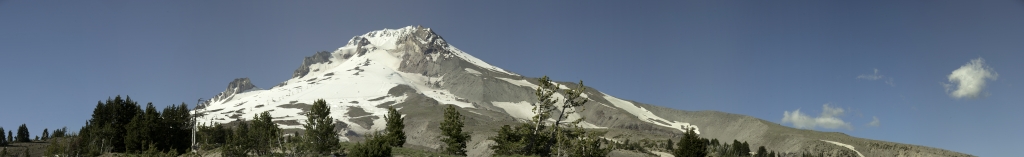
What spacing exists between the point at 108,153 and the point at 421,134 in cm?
10784

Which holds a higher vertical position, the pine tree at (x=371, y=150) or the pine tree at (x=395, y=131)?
the pine tree at (x=395, y=131)

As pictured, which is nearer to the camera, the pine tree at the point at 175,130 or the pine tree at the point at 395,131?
the pine tree at the point at 395,131

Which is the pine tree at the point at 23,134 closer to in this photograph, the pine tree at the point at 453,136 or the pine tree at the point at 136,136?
the pine tree at the point at 136,136

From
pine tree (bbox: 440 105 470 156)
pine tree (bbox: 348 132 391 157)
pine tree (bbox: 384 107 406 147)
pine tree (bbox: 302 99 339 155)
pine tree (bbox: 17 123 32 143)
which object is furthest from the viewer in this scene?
pine tree (bbox: 17 123 32 143)

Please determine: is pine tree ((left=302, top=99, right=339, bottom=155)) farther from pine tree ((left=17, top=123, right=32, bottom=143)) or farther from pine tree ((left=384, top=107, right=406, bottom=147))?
pine tree ((left=17, top=123, right=32, bottom=143))

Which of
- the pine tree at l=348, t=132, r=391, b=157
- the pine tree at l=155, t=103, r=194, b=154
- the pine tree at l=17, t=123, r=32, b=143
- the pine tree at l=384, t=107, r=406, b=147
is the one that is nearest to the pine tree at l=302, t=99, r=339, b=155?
the pine tree at l=348, t=132, r=391, b=157

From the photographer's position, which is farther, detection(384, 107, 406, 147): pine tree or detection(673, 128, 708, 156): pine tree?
detection(384, 107, 406, 147): pine tree

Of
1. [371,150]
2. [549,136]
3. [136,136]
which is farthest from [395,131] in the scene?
[136,136]

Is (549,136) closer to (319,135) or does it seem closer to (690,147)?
(690,147)

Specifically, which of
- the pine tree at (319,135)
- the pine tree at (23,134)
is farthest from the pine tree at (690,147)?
the pine tree at (23,134)

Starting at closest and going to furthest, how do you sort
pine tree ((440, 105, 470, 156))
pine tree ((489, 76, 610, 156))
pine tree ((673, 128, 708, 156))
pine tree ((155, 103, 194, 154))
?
1. pine tree ((489, 76, 610, 156))
2. pine tree ((673, 128, 708, 156))
3. pine tree ((440, 105, 470, 156))
4. pine tree ((155, 103, 194, 154))

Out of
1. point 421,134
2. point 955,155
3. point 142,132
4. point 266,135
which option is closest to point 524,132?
point 266,135

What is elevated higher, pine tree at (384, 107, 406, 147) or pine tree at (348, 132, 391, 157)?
pine tree at (384, 107, 406, 147)

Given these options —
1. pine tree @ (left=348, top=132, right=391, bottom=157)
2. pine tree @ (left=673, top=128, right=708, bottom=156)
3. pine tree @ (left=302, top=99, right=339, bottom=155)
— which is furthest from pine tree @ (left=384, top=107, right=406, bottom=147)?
pine tree @ (left=673, top=128, right=708, bottom=156)
